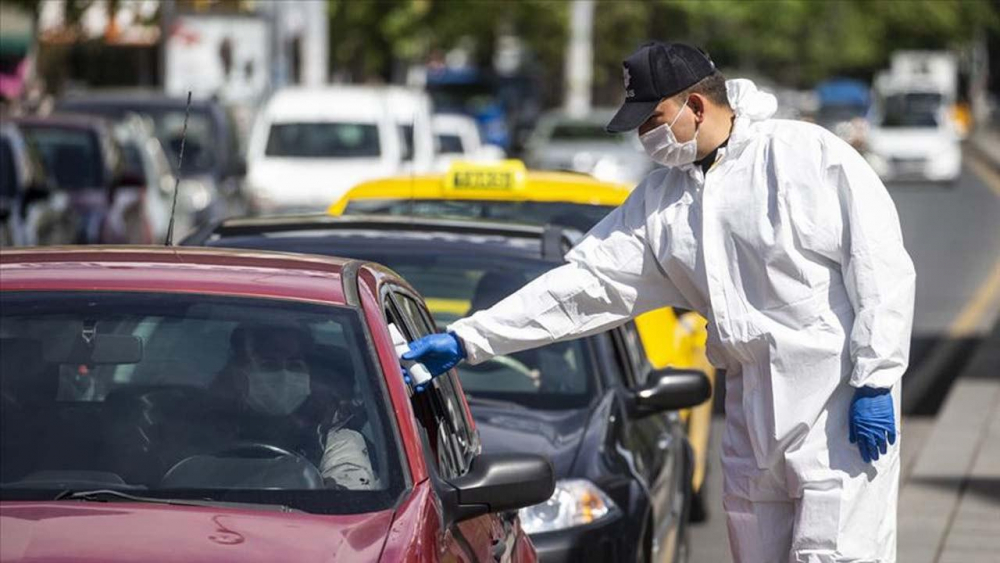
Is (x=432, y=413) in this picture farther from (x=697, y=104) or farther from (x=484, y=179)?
(x=484, y=179)

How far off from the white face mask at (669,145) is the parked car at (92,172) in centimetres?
1374

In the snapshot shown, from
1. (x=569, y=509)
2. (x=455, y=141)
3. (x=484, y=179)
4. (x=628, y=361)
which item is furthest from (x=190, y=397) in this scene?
(x=455, y=141)

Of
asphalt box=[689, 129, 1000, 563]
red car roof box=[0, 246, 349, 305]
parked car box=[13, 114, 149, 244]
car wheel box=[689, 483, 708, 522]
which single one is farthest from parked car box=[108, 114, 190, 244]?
red car roof box=[0, 246, 349, 305]

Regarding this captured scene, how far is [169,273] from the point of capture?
4906 mm

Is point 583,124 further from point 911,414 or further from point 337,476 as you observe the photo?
point 337,476

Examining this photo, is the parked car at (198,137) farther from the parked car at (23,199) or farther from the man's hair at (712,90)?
the man's hair at (712,90)

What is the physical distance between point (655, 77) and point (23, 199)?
1091 centimetres

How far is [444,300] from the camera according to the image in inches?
305

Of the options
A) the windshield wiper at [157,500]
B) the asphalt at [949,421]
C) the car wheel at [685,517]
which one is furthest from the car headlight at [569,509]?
the asphalt at [949,421]

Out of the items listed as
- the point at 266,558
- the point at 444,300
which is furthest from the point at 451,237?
the point at 266,558

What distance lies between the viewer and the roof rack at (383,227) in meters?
7.73

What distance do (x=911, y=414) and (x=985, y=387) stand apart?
0.79 m

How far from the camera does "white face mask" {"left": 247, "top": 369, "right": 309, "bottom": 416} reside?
4.77m

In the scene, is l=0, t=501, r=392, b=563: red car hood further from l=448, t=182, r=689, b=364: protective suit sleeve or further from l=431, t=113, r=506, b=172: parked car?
l=431, t=113, r=506, b=172: parked car
